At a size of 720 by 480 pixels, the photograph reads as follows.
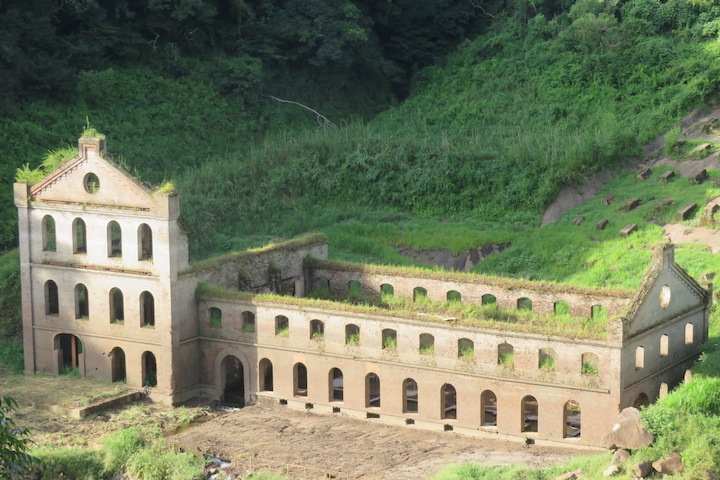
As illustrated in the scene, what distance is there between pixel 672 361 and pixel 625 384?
11.2 feet

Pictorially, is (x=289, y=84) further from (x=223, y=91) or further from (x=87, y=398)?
(x=87, y=398)

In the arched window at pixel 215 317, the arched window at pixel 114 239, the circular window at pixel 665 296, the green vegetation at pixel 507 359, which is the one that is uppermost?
the arched window at pixel 114 239

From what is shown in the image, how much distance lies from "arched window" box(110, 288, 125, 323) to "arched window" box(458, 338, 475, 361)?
11569 mm

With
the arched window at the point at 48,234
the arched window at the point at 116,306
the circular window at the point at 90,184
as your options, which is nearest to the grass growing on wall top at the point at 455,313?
the arched window at the point at 116,306

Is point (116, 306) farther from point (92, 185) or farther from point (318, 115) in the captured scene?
point (318, 115)

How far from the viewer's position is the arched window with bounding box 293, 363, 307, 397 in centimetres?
4503

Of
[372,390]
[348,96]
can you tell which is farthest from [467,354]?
[348,96]

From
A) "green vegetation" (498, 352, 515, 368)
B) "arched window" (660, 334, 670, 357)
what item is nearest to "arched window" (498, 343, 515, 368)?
"green vegetation" (498, 352, 515, 368)

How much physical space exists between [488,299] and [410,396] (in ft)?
15.7

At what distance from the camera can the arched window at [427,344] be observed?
1673 inches

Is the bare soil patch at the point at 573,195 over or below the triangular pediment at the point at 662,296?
over

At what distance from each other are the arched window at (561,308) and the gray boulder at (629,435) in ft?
27.9

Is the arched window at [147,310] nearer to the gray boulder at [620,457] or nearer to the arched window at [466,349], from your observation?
the arched window at [466,349]

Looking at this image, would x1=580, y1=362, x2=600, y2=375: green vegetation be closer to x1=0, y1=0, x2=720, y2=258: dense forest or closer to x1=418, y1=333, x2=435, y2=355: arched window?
x1=418, y1=333, x2=435, y2=355: arched window
